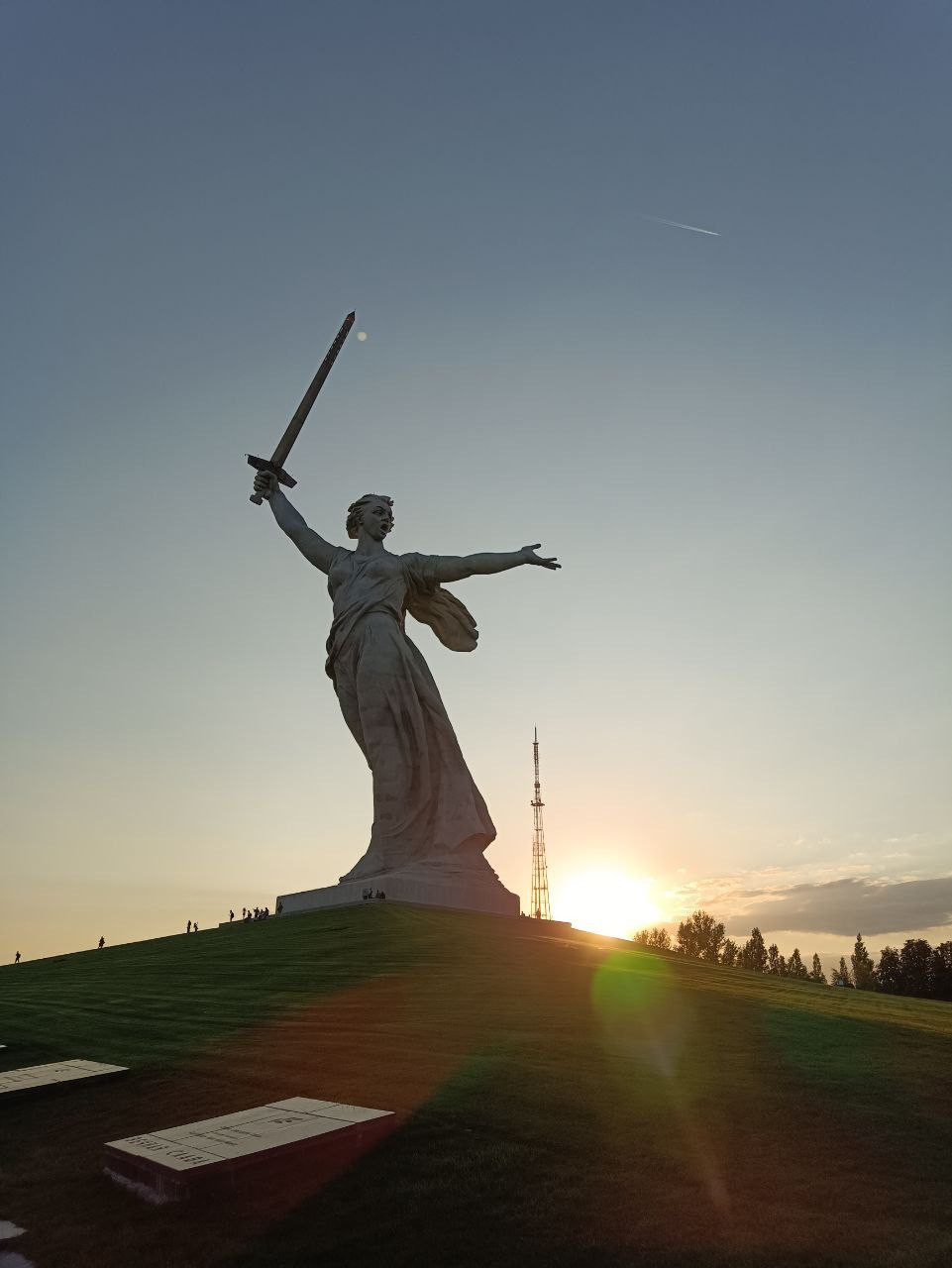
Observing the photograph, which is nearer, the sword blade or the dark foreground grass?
the dark foreground grass

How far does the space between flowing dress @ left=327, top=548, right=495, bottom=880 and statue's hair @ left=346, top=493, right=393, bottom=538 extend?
0.75m

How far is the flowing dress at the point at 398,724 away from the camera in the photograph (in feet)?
71.6

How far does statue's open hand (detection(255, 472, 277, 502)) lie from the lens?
25172 millimetres

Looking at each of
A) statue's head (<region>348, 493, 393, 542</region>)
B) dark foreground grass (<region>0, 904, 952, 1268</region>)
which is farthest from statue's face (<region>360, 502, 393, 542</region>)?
dark foreground grass (<region>0, 904, 952, 1268</region>)

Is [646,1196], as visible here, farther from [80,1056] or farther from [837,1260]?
[80,1056]

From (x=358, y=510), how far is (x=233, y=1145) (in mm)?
19549

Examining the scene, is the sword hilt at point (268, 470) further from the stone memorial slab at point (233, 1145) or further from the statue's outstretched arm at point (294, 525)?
the stone memorial slab at point (233, 1145)

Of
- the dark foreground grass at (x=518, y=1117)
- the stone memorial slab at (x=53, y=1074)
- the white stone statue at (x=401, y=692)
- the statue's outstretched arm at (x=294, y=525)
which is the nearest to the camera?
the dark foreground grass at (x=518, y=1117)

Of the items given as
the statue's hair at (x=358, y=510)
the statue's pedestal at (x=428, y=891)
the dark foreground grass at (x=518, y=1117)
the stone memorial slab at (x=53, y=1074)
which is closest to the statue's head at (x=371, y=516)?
the statue's hair at (x=358, y=510)

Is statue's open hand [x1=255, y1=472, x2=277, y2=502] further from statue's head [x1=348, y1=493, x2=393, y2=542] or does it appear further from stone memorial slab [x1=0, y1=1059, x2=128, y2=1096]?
stone memorial slab [x1=0, y1=1059, x2=128, y2=1096]

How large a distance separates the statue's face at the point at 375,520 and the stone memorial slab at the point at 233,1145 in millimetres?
18474

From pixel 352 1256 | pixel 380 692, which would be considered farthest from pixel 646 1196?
pixel 380 692

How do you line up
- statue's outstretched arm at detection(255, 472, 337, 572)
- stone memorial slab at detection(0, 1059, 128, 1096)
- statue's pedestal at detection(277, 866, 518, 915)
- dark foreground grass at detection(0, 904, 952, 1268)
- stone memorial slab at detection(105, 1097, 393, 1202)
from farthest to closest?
statue's outstretched arm at detection(255, 472, 337, 572)
statue's pedestal at detection(277, 866, 518, 915)
stone memorial slab at detection(0, 1059, 128, 1096)
stone memorial slab at detection(105, 1097, 393, 1202)
dark foreground grass at detection(0, 904, 952, 1268)

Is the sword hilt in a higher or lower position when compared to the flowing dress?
higher
